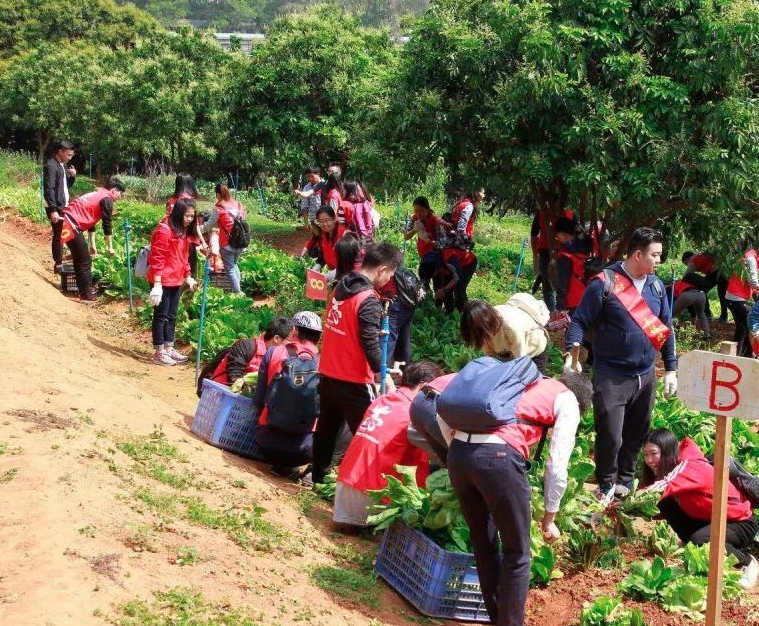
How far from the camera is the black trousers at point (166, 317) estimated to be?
1051 cm

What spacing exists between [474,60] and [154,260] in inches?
161

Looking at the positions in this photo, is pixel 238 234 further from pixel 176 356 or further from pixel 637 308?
pixel 637 308

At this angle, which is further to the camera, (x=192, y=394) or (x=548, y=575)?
(x=192, y=394)

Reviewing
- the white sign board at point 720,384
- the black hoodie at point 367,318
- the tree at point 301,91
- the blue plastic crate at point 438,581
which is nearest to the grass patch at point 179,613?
the blue plastic crate at point 438,581

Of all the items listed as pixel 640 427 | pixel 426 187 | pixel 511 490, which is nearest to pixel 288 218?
pixel 426 187

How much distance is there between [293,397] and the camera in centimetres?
709

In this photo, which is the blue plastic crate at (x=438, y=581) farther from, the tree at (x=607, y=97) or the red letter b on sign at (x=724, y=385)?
the tree at (x=607, y=97)

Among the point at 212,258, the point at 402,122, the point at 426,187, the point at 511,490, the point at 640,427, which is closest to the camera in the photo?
the point at 511,490

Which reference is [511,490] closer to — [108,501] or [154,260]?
[108,501]

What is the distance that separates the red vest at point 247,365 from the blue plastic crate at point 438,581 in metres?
2.89

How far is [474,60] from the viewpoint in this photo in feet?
35.2

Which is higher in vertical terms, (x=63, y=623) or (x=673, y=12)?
(x=673, y=12)

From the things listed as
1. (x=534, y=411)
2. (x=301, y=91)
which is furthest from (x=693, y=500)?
(x=301, y=91)

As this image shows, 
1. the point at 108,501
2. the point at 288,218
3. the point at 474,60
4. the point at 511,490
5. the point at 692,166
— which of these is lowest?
the point at 288,218
